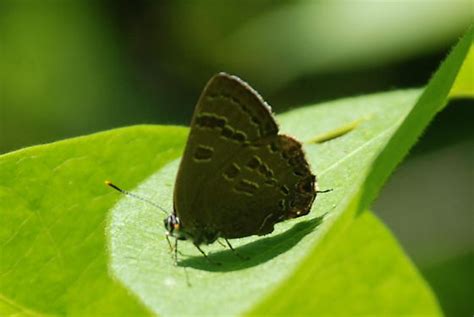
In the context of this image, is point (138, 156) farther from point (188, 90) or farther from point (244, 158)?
point (188, 90)

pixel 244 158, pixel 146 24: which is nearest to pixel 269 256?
pixel 244 158

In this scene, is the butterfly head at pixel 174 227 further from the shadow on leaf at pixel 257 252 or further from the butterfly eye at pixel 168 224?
the shadow on leaf at pixel 257 252

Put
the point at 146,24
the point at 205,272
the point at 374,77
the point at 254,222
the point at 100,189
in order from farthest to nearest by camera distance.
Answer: the point at 146,24, the point at 374,77, the point at 254,222, the point at 100,189, the point at 205,272

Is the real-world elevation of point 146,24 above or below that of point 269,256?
below

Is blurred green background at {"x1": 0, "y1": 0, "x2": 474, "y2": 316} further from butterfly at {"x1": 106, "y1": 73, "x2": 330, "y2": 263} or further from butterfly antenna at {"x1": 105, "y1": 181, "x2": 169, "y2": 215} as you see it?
butterfly antenna at {"x1": 105, "y1": 181, "x2": 169, "y2": 215}

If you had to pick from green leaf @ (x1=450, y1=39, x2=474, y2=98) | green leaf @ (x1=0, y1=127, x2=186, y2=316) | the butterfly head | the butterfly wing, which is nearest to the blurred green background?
green leaf @ (x1=450, y1=39, x2=474, y2=98)

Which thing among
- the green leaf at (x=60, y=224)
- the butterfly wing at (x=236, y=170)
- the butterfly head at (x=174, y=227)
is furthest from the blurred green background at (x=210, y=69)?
the green leaf at (x=60, y=224)
